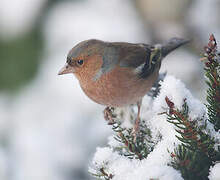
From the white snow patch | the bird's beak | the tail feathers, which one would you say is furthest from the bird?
the white snow patch

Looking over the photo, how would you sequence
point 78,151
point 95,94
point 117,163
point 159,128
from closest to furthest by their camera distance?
point 117,163, point 159,128, point 95,94, point 78,151

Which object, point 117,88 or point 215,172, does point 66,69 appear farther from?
point 215,172

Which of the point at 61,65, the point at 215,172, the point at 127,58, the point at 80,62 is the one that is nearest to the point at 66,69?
the point at 80,62

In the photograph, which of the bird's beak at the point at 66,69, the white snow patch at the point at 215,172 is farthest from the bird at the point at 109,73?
the white snow patch at the point at 215,172

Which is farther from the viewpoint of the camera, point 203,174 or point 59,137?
point 59,137

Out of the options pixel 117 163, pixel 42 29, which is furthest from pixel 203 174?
pixel 42 29

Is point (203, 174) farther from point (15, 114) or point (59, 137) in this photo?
point (15, 114)
